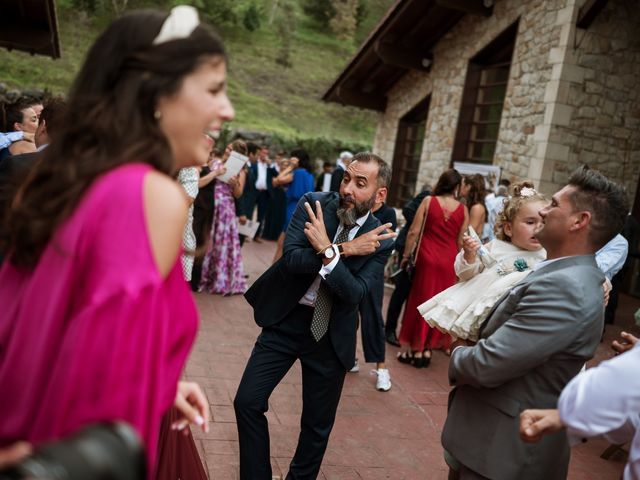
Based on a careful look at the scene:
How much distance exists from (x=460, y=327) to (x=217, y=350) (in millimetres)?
3565

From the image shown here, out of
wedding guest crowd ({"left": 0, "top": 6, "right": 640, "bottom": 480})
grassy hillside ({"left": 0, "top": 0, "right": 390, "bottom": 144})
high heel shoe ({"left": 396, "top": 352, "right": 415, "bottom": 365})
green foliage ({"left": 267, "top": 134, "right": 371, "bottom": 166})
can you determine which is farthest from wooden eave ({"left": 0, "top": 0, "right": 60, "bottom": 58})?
grassy hillside ({"left": 0, "top": 0, "right": 390, "bottom": 144})

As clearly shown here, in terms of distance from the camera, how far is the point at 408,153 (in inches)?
637

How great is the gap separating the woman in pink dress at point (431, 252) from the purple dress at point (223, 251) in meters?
2.73

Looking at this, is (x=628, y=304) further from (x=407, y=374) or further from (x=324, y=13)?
(x=324, y=13)

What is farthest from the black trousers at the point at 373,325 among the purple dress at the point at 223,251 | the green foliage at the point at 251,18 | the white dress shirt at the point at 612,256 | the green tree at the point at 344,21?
the green tree at the point at 344,21

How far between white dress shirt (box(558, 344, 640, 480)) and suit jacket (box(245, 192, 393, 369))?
1.40 m

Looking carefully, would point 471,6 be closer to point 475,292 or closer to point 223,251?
point 223,251

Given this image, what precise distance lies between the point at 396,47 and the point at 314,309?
11644 millimetres

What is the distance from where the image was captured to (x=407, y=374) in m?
6.20

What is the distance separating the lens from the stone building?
31.6 ft

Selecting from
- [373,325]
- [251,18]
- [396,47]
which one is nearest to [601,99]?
[396,47]

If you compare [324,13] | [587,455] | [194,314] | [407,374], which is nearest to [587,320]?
[194,314]

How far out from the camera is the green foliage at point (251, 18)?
127 feet

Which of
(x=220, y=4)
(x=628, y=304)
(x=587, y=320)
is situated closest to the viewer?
(x=587, y=320)
